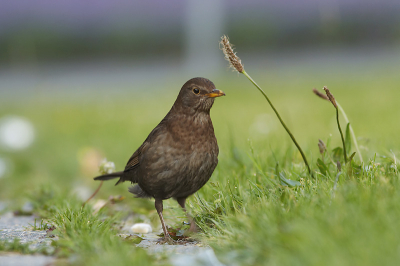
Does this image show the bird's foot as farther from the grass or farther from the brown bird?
the grass

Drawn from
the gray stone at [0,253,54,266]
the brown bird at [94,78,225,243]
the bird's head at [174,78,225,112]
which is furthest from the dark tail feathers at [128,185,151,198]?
the gray stone at [0,253,54,266]

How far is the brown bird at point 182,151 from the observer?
342 cm

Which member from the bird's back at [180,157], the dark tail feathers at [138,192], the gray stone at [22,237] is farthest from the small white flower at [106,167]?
the gray stone at [22,237]

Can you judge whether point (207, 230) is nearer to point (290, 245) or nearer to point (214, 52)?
point (290, 245)

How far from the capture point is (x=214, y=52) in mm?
15422

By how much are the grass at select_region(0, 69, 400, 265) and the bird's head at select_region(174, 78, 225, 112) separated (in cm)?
52

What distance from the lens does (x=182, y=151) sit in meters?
3.44

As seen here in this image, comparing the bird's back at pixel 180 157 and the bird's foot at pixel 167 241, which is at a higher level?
the bird's back at pixel 180 157

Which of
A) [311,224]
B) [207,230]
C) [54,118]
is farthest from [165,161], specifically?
[54,118]

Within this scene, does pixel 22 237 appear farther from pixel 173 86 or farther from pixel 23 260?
pixel 173 86

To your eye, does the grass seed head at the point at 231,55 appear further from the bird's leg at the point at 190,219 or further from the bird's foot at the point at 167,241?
the bird's foot at the point at 167,241

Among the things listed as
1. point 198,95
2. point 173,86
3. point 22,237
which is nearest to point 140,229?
point 22,237

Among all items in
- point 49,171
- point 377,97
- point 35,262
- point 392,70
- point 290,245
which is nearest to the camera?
point 290,245

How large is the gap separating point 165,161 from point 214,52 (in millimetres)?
12346
